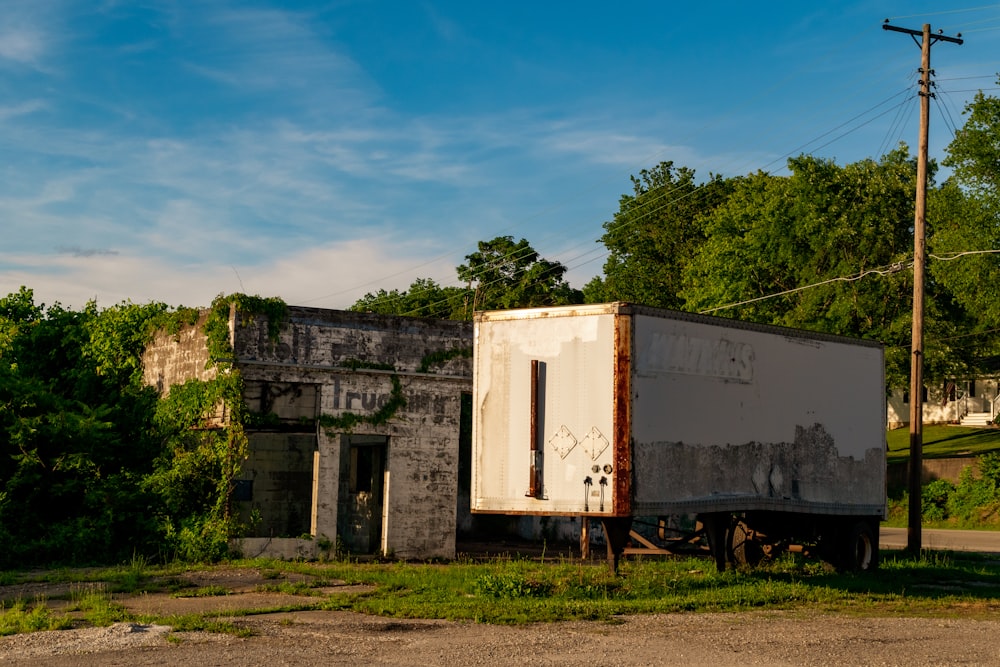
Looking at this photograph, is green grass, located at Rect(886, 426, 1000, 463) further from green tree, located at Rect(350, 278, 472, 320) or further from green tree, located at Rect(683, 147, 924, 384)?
green tree, located at Rect(350, 278, 472, 320)

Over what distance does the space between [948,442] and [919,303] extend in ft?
106

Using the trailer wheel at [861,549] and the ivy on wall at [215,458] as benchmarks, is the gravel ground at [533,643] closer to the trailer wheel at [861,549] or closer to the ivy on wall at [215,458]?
the trailer wheel at [861,549]

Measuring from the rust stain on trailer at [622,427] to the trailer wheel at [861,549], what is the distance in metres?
7.28

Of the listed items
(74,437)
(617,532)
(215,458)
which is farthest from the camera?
(74,437)

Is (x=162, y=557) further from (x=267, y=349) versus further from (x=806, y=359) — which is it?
(x=806, y=359)

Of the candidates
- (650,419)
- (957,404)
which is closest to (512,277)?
(957,404)

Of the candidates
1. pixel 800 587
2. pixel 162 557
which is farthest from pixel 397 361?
pixel 800 587

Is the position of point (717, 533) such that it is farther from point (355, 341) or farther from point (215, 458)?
point (215, 458)

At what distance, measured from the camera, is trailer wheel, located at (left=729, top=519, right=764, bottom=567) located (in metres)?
20.7

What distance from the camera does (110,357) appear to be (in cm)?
2772

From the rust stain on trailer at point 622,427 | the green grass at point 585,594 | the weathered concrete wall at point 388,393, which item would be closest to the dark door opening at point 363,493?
the weathered concrete wall at point 388,393

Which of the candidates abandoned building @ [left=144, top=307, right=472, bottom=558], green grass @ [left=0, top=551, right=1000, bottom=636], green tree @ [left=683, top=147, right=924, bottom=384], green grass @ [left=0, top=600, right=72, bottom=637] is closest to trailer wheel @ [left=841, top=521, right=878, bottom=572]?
green grass @ [left=0, top=551, right=1000, bottom=636]

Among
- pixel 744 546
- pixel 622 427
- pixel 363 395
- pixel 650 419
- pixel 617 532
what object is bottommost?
pixel 744 546

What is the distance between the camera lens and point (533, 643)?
13.4 meters
